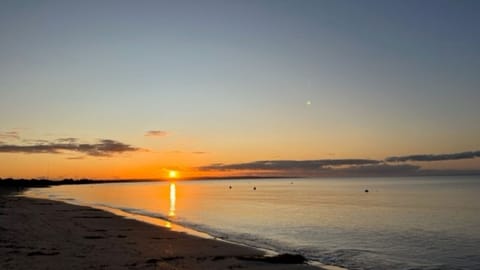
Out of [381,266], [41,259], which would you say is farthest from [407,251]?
[41,259]

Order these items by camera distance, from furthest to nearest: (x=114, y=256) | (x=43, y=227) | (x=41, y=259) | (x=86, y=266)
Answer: (x=43, y=227) → (x=114, y=256) → (x=41, y=259) → (x=86, y=266)

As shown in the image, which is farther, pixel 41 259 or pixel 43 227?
pixel 43 227

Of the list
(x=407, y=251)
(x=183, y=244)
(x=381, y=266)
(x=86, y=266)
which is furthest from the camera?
(x=407, y=251)

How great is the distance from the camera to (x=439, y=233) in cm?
3806

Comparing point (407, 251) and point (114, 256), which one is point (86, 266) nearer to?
point (114, 256)

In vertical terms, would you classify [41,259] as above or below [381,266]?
above

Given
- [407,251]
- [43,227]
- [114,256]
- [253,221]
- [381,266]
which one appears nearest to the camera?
[114,256]

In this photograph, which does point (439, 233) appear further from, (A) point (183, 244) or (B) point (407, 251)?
(A) point (183, 244)

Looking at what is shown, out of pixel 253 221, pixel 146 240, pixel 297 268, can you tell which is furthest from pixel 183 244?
pixel 253 221

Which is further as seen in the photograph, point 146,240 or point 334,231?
point 334,231

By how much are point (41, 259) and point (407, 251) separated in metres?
21.2

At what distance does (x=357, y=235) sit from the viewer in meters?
36.4

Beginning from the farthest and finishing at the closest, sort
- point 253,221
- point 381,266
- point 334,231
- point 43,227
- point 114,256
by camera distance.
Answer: point 253,221 → point 334,231 → point 43,227 → point 381,266 → point 114,256

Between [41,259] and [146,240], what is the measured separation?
8843 millimetres
